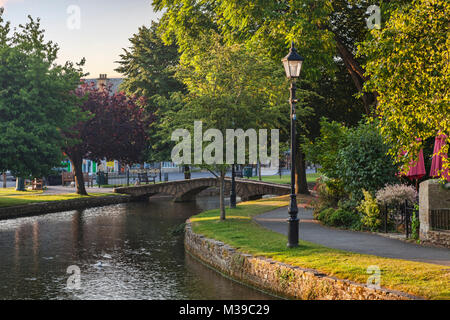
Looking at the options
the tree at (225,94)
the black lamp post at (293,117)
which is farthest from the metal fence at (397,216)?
the tree at (225,94)

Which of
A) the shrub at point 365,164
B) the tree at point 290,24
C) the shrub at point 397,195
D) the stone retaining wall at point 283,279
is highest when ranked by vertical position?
the tree at point 290,24

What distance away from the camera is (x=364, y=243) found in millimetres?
15898

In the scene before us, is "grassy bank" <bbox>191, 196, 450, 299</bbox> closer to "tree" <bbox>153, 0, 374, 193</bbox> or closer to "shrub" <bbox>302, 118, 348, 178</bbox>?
"shrub" <bbox>302, 118, 348, 178</bbox>

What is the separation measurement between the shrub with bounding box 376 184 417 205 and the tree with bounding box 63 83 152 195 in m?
26.3

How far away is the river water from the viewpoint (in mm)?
13867

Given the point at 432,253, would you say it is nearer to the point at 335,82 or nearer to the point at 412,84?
the point at 412,84

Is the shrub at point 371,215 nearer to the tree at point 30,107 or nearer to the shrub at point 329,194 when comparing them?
the shrub at point 329,194

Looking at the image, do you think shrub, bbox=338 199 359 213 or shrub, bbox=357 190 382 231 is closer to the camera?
shrub, bbox=357 190 382 231

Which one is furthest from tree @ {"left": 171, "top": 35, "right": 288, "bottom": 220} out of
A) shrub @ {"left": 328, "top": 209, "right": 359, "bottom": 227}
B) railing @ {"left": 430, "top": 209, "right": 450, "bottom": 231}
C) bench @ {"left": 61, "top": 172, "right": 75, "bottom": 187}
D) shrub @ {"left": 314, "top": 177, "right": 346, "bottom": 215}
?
bench @ {"left": 61, "top": 172, "right": 75, "bottom": 187}

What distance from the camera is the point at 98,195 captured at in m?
39.5

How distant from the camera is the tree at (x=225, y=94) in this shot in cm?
2144

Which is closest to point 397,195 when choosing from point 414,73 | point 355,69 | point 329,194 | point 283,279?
point 329,194

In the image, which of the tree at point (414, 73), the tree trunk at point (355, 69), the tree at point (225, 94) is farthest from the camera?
the tree trunk at point (355, 69)

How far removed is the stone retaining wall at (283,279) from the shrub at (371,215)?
17.6 ft
